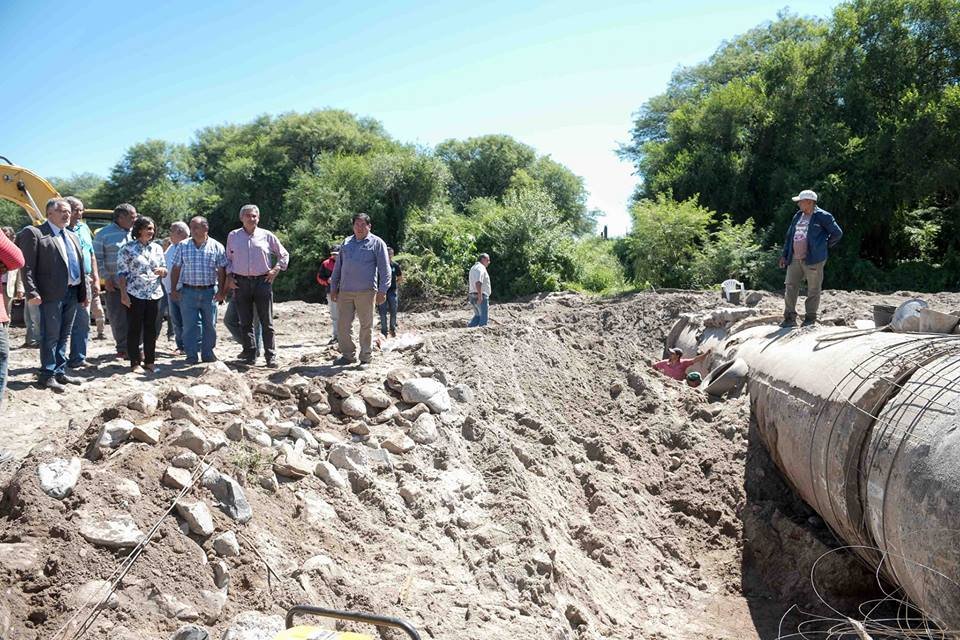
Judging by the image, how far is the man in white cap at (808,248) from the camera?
8.08m

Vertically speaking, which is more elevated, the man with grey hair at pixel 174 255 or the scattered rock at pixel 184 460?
the man with grey hair at pixel 174 255

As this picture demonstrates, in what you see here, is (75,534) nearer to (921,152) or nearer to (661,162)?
(921,152)

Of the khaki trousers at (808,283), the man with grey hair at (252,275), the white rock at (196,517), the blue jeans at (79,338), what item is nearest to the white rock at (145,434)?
the white rock at (196,517)

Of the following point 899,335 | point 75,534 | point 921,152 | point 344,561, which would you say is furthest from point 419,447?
point 921,152

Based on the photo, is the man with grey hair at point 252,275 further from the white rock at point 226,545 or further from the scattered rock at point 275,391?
the white rock at point 226,545

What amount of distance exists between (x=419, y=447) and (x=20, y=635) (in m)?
3.43

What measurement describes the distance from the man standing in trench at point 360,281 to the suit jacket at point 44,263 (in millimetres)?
2657

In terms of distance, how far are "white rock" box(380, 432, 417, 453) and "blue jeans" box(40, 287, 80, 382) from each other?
326 cm

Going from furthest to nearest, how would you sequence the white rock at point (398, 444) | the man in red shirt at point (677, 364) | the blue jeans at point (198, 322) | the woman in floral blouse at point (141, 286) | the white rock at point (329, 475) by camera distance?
1. the man in red shirt at point (677, 364)
2. the blue jeans at point (198, 322)
3. the woman in floral blouse at point (141, 286)
4. the white rock at point (398, 444)
5. the white rock at point (329, 475)

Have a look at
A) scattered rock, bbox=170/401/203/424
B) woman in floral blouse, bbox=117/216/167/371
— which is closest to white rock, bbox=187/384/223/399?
scattered rock, bbox=170/401/203/424

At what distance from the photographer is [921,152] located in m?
19.4

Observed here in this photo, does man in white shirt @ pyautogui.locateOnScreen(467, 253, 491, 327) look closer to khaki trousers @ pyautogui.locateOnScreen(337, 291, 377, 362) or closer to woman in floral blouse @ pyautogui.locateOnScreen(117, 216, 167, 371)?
khaki trousers @ pyautogui.locateOnScreen(337, 291, 377, 362)

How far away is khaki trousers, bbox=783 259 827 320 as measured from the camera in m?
8.35

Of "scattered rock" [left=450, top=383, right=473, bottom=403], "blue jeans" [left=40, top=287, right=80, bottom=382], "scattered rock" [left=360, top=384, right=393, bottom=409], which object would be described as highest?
"blue jeans" [left=40, top=287, right=80, bottom=382]
